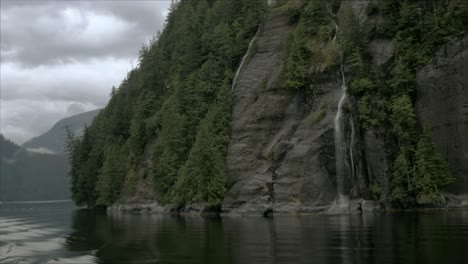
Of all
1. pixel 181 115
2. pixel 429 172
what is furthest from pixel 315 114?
pixel 181 115

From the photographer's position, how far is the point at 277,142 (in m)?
59.8

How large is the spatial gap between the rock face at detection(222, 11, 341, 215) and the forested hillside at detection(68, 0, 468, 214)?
14 centimetres

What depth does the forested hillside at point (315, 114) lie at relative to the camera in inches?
2094

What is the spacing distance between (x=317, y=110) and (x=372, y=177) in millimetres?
10748

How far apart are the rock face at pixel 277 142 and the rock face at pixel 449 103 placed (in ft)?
33.5

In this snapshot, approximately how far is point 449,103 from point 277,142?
20.1 m

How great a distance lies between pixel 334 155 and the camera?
2170 inches

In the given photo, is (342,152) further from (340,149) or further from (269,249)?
(269,249)

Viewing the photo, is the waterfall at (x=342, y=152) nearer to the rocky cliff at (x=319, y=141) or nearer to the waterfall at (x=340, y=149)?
the waterfall at (x=340, y=149)

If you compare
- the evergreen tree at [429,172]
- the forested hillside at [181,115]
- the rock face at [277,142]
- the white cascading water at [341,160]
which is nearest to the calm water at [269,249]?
the evergreen tree at [429,172]

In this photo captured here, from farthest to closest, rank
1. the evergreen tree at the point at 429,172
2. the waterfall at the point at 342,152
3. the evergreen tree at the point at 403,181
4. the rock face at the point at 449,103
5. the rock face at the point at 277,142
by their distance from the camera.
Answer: the rock face at the point at 277,142, the waterfall at the point at 342,152, the rock face at the point at 449,103, the evergreen tree at the point at 403,181, the evergreen tree at the point at 429,172

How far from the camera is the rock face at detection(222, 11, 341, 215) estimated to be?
5488cm

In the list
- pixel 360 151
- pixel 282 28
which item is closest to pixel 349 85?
pixel 360 151

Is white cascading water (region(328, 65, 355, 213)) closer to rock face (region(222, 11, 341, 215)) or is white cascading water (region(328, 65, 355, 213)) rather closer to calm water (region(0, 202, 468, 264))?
rock face (region(222, 11, 341, 215))
